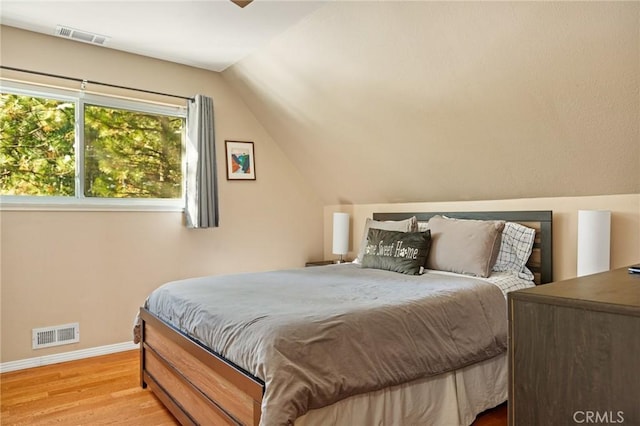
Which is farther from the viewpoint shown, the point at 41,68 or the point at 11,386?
the point at 41,68

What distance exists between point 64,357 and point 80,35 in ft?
7.79

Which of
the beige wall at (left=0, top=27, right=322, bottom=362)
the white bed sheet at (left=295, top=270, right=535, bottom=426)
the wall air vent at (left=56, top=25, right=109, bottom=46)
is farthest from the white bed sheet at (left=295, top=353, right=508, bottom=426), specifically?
the wall air vent at (left=56, top=25, right=109, bottom=46)

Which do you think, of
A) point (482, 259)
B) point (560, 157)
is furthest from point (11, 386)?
point (560, 157)

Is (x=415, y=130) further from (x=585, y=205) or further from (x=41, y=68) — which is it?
(x=41, y=68)

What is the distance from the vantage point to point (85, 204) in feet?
10.8

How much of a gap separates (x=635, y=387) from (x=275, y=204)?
366 cm

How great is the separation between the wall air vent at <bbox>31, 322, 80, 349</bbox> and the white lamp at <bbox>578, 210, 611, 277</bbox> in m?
3.52

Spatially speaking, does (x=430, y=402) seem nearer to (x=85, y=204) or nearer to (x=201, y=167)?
(x=201, y=167)

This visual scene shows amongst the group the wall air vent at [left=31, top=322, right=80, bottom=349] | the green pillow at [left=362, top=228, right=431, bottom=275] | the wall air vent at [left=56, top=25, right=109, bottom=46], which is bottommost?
the wall air vent at [left=31, top=322, right=80, bottom=349]

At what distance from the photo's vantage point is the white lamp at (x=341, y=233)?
4168mm

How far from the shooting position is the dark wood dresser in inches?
33.3

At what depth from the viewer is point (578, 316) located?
910 millimetres

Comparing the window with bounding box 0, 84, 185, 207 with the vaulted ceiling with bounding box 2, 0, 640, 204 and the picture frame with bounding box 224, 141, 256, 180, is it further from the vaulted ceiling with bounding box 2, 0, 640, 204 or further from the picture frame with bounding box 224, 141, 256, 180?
the vaulted ceiling with bounding box 2, 0, 640, 204

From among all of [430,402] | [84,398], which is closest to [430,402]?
[430,402]
